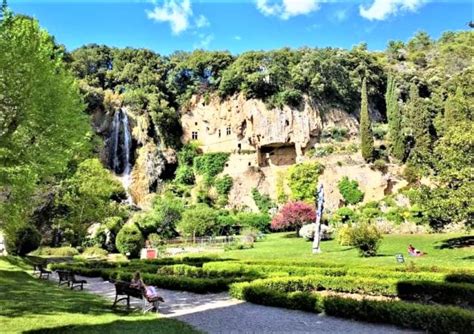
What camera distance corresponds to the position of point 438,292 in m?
13.1

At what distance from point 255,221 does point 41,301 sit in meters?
38.4

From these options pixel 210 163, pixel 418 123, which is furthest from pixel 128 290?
pixel 418 123

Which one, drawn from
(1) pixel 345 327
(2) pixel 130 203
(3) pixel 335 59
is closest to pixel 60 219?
(2) pixel 130 203

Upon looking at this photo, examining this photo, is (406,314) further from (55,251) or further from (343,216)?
(343,216)

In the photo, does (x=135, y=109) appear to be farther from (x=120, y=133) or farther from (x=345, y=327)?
(x=345, y=327)

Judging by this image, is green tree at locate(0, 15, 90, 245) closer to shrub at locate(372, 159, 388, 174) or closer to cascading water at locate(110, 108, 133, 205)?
cascading water at locate(110, 108, 133, 205)

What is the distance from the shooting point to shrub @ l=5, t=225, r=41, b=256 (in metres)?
28.2

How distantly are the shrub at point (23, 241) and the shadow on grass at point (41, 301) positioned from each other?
38.1ft

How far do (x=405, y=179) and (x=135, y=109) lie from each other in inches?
1403

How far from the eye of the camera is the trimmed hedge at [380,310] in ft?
28.7

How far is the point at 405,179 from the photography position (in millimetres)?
52656

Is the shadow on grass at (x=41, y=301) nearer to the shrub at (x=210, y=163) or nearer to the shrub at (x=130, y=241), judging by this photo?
the shrub at (x=130, y=241)

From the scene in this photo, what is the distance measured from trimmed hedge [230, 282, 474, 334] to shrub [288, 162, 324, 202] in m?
42.4

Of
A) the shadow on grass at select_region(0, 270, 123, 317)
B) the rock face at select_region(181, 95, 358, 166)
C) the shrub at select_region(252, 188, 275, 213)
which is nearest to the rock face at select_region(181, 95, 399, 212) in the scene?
the rock face at select_region(181, 95, 358, 166)
